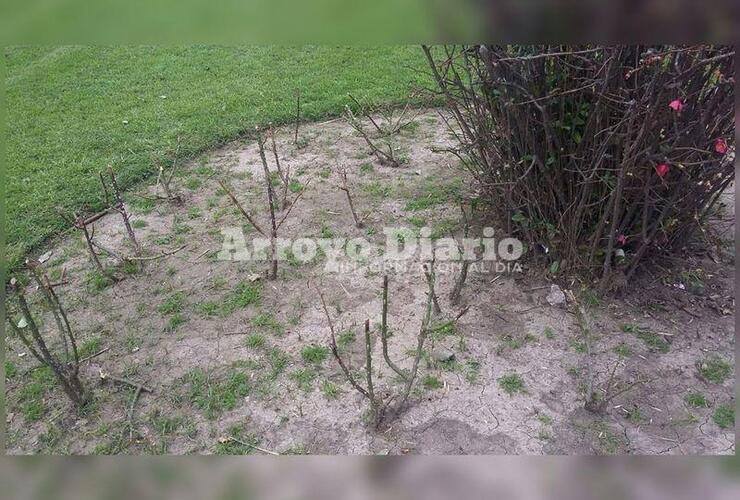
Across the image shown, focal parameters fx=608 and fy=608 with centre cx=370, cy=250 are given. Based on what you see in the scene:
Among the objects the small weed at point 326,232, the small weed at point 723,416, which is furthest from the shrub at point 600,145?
the small weed at point 326,232

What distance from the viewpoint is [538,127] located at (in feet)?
10.2

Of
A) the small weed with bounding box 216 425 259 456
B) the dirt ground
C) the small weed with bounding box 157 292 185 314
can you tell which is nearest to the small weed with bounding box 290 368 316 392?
the dirt ground

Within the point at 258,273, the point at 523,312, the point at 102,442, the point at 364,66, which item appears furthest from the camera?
the point at 364,66

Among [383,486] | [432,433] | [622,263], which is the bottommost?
[432,433]

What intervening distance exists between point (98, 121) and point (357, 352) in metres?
3.83

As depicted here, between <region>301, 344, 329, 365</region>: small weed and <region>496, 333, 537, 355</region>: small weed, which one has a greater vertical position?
<region>301, 344, 329, 365</region>: small weed

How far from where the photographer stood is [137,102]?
581 cm

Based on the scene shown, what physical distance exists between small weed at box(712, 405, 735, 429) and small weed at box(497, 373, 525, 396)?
31.2 inches

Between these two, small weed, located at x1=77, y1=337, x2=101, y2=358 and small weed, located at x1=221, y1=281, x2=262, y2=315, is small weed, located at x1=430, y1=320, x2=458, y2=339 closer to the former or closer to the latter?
small weed, located at x1=221, y1=281, x2=262, y2=315

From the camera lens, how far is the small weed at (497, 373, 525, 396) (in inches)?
107

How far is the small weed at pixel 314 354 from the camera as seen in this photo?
291 cm

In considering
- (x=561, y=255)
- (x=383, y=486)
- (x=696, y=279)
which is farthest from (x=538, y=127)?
(x=383, y=486)
